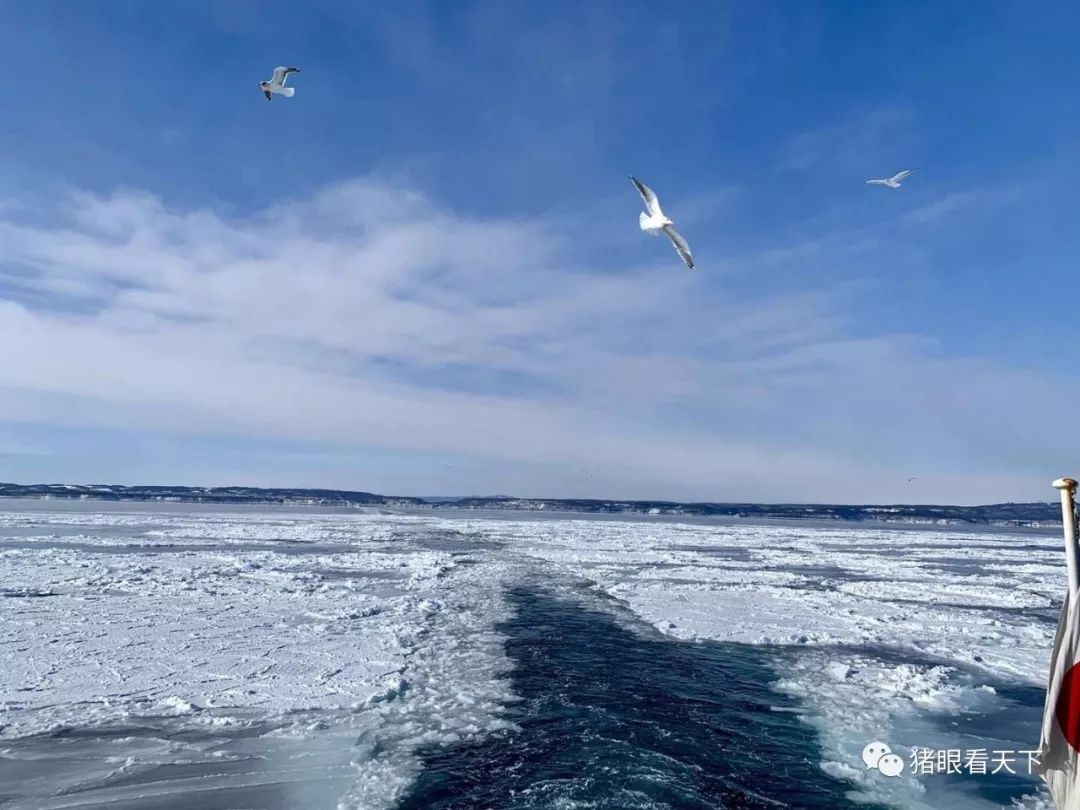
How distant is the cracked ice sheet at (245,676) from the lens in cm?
614

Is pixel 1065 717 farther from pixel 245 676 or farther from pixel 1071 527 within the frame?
pixel 245 676

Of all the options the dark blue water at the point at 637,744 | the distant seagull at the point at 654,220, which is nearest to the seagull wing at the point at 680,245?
the distant seagull at the point at 654,220

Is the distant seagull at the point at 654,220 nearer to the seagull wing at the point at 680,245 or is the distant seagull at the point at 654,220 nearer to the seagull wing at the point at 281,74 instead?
the seagull wing at the point at 680,245

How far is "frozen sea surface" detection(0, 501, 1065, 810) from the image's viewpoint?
6.00 m

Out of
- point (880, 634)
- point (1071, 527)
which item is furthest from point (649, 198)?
point (880, 634)

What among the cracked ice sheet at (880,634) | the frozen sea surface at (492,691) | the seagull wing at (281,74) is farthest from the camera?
the seagull wing at (281,74)

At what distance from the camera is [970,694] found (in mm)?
8969

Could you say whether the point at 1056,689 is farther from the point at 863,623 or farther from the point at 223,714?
the point at 863,623

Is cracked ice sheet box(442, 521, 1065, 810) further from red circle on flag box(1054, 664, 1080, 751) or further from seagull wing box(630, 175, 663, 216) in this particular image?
seagull wing box(630, 175, 663, 216)

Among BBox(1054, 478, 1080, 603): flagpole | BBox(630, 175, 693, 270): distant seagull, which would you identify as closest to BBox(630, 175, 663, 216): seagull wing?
BBox(630, 175, 693, 270): distant seagull

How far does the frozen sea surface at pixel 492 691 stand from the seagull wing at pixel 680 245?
574 cm

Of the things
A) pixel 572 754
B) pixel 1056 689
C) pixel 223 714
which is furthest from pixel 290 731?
pixel 1056 689

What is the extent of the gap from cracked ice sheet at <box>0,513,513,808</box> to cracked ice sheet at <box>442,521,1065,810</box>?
4.07 metres

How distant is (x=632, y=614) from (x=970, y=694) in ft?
20.7
